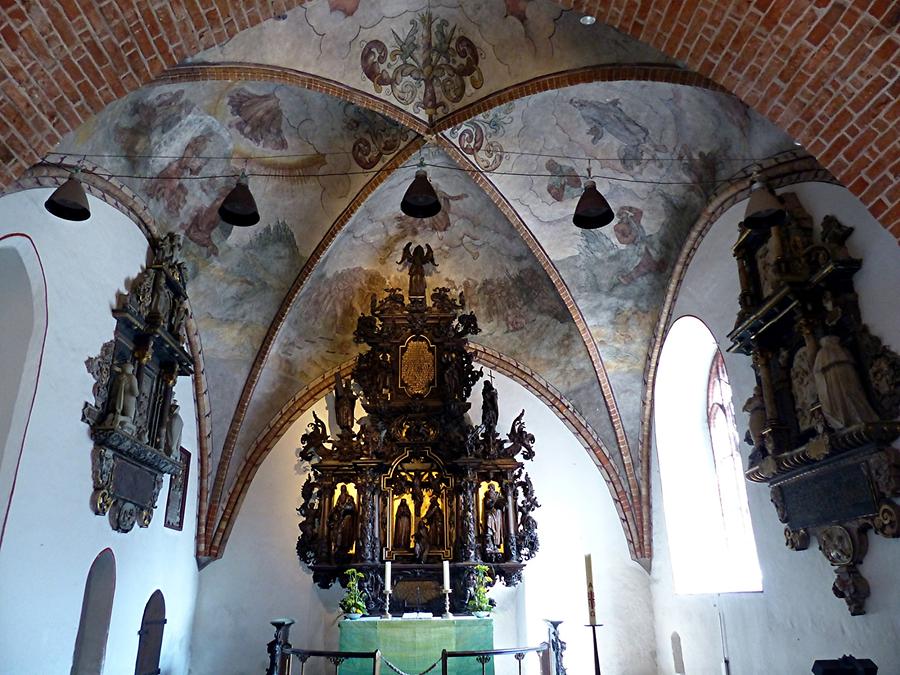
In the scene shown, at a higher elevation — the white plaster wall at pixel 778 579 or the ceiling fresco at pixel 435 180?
the ceiling fresco at pixel 435 180

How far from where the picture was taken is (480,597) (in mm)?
9664

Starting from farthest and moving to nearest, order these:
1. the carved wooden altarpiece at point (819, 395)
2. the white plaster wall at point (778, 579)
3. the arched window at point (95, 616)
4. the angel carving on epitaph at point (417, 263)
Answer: the angel carving on epitaph at point (417, 263)
the arched window at point (95, 616)
the white plaster wall at point (778, 579)
the carved wooden altarpiece at point (819, 395)

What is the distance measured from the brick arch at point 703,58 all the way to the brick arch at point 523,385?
7.42 m

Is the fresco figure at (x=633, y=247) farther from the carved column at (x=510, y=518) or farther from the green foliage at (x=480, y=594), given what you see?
the green foliage at (x=480, y=594)

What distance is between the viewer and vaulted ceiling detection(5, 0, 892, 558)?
26.5ft

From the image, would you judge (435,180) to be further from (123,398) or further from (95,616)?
(95,616)

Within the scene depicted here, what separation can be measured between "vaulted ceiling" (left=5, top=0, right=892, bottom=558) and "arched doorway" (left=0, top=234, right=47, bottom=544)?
4.01ft

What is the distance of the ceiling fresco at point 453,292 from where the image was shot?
1125 centimetres

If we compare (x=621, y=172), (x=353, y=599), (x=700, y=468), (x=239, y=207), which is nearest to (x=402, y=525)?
(x=353, y=599)

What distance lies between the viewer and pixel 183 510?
10461 millimetres

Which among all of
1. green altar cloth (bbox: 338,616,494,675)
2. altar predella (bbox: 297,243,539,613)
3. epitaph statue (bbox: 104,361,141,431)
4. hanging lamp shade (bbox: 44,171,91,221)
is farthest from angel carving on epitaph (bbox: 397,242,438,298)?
hanging lamp shade (bbox: 44,171,91,221)

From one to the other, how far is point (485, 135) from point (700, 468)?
19.1ft

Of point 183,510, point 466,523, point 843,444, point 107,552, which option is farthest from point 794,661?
point 183,510

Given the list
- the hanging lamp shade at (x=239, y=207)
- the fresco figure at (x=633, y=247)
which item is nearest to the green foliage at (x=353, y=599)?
the hanging lamp shade at (x=239, y=207)
